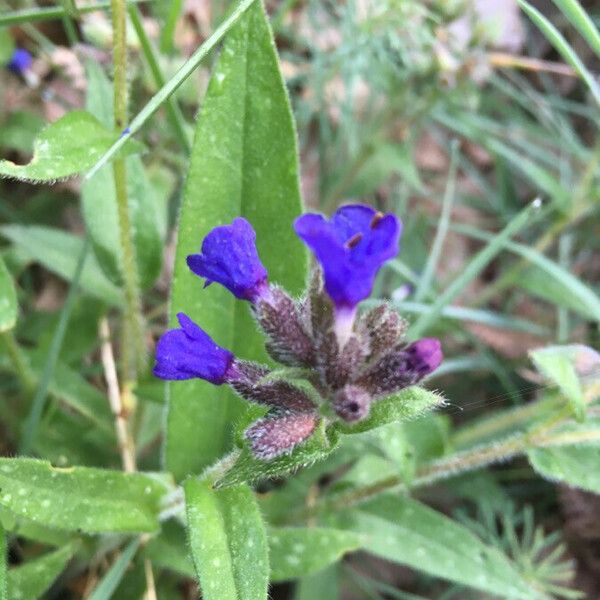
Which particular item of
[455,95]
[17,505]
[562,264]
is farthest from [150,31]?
[17,505]

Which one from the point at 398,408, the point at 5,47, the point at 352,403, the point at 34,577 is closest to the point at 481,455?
the point at 398,408

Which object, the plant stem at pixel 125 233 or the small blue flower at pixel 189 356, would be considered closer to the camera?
the small blue flower at pixel 189 356

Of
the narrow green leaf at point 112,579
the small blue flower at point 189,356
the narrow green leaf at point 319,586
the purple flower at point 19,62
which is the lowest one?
the narrow green leaf at point 319,586

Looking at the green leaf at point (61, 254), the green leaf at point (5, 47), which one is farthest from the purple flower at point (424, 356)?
the green leaf at point (5, 47)

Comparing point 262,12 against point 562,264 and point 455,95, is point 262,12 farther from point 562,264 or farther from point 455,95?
point 562,264

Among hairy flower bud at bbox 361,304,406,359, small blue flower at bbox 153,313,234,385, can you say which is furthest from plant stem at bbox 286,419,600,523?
small blue flower at bbox 153,313,234,385

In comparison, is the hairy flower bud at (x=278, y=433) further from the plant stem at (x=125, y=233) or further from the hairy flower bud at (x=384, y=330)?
the plant stem at (x=125, y=233)

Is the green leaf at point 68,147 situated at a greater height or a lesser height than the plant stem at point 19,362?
greater
